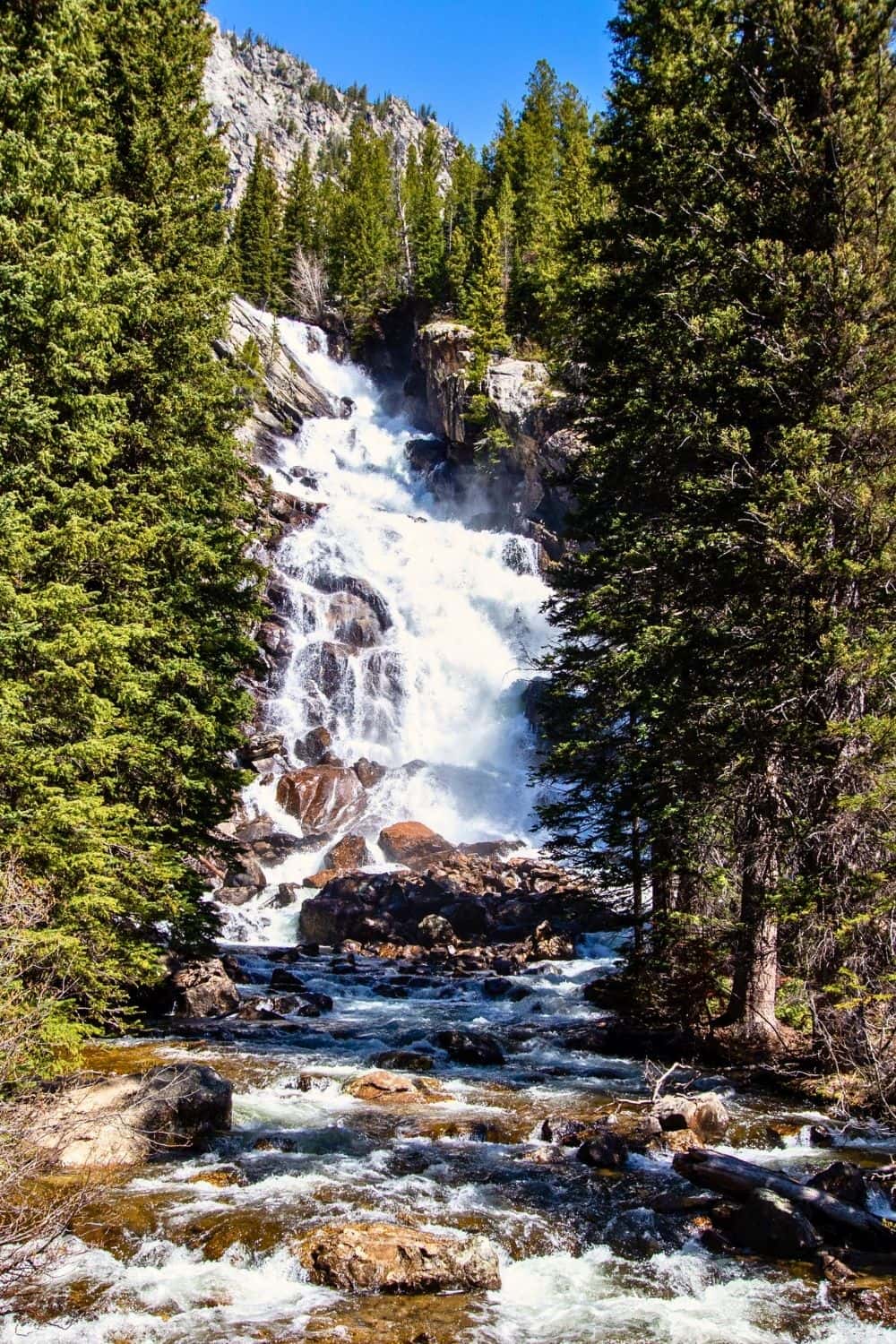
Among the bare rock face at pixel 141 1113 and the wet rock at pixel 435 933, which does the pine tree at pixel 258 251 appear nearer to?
the wet rock at pixel 435 933

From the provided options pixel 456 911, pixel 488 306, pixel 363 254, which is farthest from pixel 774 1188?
pixel 363 254

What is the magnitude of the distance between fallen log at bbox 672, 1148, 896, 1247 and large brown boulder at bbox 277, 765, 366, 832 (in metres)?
27.5

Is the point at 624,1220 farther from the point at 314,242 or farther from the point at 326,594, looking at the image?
the point at 314,242

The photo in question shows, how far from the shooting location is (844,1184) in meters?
8.30

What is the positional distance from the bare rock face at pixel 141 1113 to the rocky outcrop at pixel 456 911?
1497cm

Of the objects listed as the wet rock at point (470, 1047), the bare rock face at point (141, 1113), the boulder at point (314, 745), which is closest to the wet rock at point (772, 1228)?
the bare rock face at point (141, 1113)

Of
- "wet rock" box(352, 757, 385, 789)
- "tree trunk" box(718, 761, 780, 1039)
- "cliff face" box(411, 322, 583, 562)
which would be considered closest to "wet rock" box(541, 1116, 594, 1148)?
"tree trunk" box(718, 761, 780, 1039)

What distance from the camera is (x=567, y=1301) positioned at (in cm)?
707

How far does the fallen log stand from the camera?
301 inches

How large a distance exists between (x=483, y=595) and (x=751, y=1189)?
4309cm

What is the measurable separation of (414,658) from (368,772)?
27.5 ft

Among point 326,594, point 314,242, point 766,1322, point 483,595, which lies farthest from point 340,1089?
point 314,242

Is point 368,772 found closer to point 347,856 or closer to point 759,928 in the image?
point 347,856

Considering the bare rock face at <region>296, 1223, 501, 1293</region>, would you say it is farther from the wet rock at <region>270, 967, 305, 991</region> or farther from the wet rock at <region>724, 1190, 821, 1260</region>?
the wet rock at <region>270, 967, 305, 991</region>
